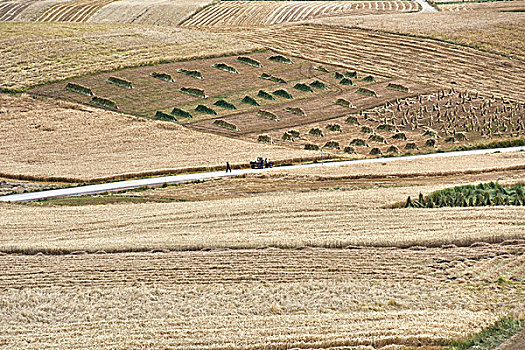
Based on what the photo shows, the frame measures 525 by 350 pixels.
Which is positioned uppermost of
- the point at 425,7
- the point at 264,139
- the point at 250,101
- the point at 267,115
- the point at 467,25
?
the point at 425,7

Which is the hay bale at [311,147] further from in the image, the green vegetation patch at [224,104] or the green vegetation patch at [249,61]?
the green vegetation patch at [249,61]

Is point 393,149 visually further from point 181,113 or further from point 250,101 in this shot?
point 181,113

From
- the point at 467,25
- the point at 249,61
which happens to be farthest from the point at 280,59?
the point at 467,25

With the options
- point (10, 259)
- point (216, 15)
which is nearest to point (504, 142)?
point (10, 259)

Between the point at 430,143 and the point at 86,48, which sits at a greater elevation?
the point at 86,48

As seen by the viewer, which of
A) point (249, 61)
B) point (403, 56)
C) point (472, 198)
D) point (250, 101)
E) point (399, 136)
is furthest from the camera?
point (403, 56)

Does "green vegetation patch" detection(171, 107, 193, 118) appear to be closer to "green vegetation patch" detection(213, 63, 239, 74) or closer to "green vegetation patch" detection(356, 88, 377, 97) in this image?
"green vegetation patch" detection(213, 63, 239, 74)

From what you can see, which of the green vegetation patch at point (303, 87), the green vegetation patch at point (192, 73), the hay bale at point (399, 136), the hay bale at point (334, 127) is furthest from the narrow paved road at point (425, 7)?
the hay bale at point (399, 136)

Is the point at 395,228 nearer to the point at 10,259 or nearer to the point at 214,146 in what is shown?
the point at 10,259
